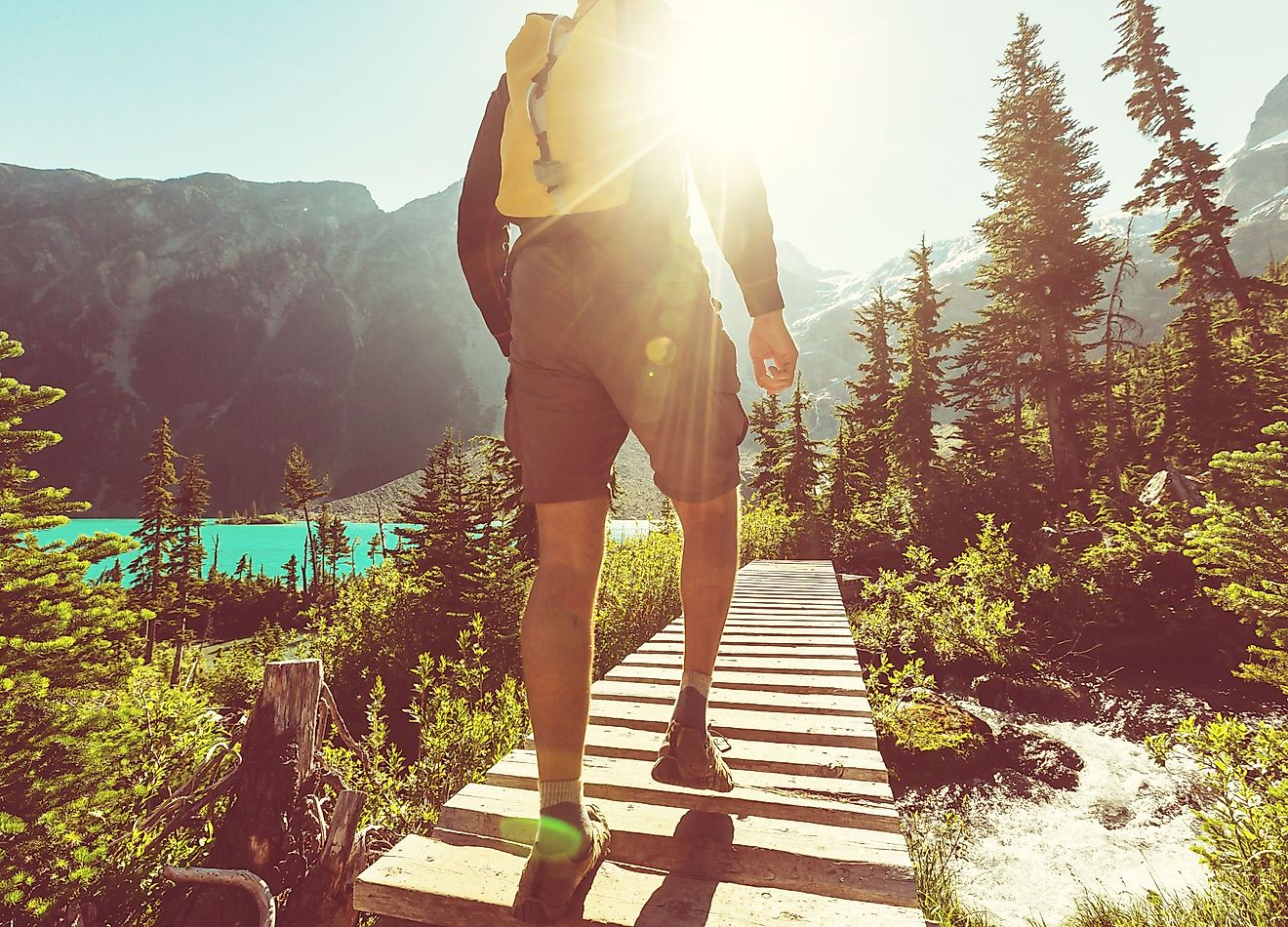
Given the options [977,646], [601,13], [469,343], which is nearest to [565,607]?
[601,13]

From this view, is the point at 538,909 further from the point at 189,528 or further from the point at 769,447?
the point at 189,528

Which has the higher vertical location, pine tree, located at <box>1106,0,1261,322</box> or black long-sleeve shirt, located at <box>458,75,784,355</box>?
pine tree, located at <box>1106,0,1261,322</box>

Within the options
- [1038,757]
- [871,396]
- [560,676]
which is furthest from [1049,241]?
[560,676]

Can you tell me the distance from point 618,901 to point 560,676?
52cm

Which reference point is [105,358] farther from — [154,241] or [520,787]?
[520,787]

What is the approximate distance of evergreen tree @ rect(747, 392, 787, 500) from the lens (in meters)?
26.2

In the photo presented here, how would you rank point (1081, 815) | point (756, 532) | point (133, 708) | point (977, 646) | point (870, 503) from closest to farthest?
point (133, 708)
point (1081, 815)
point (977, 646)
point (756, 532)
point (870, 503)

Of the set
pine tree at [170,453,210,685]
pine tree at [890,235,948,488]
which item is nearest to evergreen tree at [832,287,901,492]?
pine tree at [890,235,948,488]

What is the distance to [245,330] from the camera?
574 ft

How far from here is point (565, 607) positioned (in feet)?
4.36

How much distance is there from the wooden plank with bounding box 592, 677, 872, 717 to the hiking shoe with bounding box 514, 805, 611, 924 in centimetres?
135

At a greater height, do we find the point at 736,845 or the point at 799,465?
the point at 799,465

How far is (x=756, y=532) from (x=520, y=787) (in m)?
9.69

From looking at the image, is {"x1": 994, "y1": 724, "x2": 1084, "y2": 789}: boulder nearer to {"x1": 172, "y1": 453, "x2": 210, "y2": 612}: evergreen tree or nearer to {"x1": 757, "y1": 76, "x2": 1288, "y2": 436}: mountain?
{"x1": 172, "y1": 453, "x2": 210, "y2": 612}: evergreen tree
